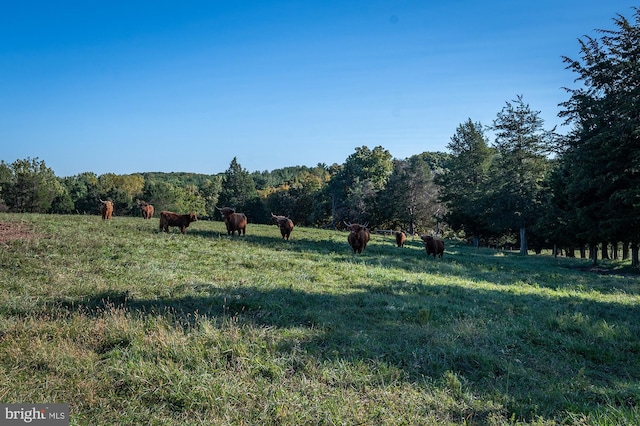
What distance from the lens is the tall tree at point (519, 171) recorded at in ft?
120

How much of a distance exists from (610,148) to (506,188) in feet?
50.6

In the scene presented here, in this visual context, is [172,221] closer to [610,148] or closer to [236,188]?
[610,148]

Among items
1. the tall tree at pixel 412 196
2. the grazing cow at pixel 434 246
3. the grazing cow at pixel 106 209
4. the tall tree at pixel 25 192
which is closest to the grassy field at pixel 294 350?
the grazing cow at pixel 434 246

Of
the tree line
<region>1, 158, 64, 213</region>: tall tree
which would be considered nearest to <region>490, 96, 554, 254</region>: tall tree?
the tree line

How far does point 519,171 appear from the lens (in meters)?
37.0

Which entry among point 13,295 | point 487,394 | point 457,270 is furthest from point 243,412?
point 457,270

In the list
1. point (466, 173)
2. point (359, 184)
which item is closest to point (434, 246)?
point (466, 173)

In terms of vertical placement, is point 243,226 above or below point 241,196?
below

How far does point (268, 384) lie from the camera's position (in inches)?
191

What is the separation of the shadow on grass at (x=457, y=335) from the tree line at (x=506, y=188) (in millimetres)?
16231

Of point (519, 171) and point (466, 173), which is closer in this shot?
point (519, 171)

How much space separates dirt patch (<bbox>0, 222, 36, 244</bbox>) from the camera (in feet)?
46.2

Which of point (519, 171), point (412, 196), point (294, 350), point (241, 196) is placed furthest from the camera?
point (241, 196)

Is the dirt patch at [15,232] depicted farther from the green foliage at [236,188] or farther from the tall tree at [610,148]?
the green foliage at [236,188]
